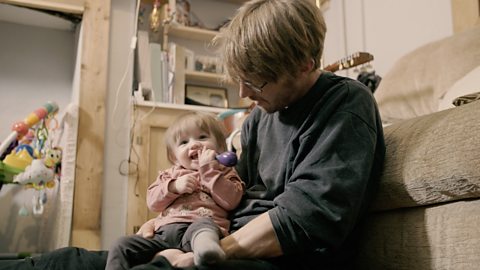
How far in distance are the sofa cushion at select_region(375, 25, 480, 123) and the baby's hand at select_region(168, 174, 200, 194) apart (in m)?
0.89

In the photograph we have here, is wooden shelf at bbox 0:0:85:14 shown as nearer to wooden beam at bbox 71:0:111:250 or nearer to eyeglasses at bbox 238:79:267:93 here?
wooden beam at bbox 71:0:111:250

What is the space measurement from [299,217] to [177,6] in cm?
282

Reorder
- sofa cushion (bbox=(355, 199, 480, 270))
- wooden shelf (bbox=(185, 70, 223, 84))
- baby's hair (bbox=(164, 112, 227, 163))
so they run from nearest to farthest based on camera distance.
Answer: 1. sofa cushion (bbox=(355, 199, 480, 270))
2. baby's hair (bbox=(164, 112, 227, 163))
3. wooden shelf (bbox=(185, 70, 223, 84))

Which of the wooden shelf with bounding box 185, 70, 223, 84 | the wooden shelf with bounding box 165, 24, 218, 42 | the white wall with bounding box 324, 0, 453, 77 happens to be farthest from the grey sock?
the wooden shelf with bounding box 165, 24, 218, 42

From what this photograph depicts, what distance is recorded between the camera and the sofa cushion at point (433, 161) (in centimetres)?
71

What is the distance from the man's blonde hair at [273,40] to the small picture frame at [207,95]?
239 centimetres

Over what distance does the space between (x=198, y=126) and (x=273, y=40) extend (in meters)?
0.39

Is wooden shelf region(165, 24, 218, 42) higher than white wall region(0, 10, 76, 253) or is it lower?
higher

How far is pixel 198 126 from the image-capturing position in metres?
1.17

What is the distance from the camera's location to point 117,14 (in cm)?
314

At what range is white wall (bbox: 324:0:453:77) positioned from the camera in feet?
7.75

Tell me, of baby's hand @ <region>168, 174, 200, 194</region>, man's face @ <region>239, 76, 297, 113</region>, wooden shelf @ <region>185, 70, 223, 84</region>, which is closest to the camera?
man's face @ <region>239, 76, 297, 113</region>

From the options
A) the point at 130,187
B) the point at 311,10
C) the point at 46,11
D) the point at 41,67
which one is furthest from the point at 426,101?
the point at 41,67

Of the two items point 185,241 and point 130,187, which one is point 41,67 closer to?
point 130,187
